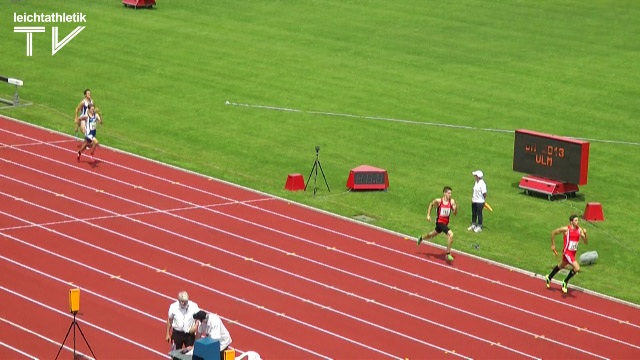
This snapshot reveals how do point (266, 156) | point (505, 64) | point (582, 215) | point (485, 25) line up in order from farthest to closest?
1. point (485, 25)
2. point (505, 64)
3. point (266, 156)
4. point (582, 215)

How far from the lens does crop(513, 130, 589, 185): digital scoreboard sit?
3108 cm

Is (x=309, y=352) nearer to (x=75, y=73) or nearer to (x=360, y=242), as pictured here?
(x=360, y=242)

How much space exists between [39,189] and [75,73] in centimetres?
1160

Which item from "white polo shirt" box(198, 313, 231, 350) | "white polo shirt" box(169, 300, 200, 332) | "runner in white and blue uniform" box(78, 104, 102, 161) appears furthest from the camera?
"runner in white and blue uniform" box(78, 104, 102, 161)

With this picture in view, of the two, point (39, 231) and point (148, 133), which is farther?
point (148, 133)

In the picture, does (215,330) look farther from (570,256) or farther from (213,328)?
(570,256)

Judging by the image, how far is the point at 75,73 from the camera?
41656 millimetres

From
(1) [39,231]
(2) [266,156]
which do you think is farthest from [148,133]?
(1) [39,231]

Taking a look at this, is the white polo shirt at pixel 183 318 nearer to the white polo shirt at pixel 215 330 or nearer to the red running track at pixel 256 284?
the white polo shirt at pixel 215 330

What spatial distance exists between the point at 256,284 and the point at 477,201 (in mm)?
6250

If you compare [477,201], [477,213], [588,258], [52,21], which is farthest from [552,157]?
[52,21]

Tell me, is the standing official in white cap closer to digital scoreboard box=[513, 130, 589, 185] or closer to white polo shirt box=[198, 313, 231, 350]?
digital scoreboard box=[513, 130, 589, 185]

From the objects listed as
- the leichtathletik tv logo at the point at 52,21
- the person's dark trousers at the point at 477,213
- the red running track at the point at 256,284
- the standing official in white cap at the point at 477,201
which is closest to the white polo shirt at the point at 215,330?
the red running track at the point at 256,284

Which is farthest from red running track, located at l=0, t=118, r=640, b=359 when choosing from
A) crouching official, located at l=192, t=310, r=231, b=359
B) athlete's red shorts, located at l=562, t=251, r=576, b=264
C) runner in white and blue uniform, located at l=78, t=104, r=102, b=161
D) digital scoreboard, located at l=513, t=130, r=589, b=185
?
digital scoreboard, located at l=513, t=130, r=589, b=185
